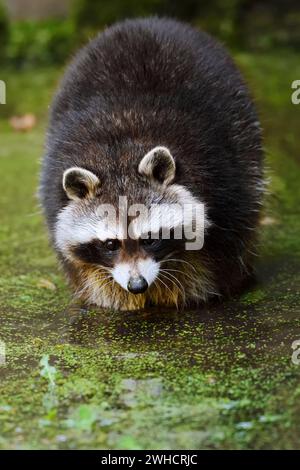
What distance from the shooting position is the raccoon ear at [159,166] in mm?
5121

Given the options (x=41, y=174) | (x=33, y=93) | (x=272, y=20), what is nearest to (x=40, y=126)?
(x=33, y=93)

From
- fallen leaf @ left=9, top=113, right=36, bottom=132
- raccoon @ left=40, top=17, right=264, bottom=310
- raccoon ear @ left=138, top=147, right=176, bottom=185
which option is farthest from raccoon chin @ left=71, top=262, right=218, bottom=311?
fallen leaf @ left=9, top=113, right=36, bottom=132

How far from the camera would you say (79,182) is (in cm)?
534

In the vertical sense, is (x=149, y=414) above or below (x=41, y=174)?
below

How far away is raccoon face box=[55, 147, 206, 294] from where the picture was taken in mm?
5121

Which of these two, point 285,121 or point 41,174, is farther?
point 285,121

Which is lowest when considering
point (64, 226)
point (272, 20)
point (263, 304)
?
point (263, 304)

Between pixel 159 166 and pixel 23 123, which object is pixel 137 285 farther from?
pixel 23 123

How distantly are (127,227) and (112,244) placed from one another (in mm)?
183

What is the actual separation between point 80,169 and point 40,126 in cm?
667

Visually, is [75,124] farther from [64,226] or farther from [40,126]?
[40,126]

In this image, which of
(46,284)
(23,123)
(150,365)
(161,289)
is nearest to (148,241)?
(161,289)

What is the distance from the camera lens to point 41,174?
20.5 ft

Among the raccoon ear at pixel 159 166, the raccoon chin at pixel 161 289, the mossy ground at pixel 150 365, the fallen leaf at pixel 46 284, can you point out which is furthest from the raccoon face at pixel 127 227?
the fallen leaf at pixel 46 284
